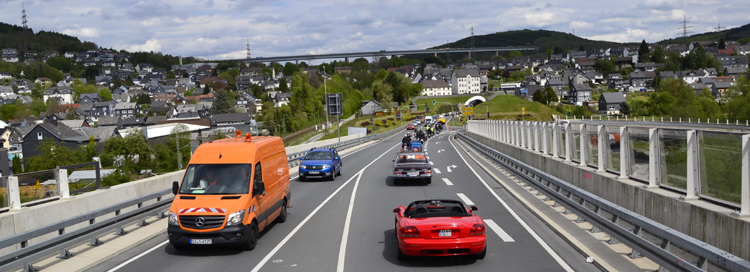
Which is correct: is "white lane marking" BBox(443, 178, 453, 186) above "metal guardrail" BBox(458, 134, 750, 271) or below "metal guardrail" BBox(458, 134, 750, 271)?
below

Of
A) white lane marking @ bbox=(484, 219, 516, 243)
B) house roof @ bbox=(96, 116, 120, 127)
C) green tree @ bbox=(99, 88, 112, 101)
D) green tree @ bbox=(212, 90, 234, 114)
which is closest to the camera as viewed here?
white lane marking @ bbox=(484, 219, 516, 243)

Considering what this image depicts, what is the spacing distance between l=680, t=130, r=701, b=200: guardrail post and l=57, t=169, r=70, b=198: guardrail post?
12.4m

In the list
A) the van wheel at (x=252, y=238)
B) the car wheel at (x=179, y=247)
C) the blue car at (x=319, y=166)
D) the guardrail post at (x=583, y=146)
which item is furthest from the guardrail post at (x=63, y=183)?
the guardrail post at (x=583, y=146)

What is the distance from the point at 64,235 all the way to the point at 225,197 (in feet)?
9.75

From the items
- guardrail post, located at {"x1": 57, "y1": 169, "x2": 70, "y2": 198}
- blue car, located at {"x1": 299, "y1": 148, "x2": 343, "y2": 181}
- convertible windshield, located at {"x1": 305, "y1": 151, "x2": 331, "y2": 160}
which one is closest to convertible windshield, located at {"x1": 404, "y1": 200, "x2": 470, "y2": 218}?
guardrail post, located at {"x1": 57, "y1": 169, "x2": 70, "y2": 198}

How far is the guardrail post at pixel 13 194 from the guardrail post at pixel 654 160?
40.0 feet

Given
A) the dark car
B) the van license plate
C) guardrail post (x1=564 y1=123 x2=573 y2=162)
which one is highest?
guardrail post (x1=564 y1=123 x2=573 y2=162)

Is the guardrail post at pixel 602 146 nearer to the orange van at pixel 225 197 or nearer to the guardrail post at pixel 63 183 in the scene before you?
the orange van at pixel 225 197

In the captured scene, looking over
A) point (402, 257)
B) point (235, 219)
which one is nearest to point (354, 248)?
point (402, 257)

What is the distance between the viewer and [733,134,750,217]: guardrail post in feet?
23.7

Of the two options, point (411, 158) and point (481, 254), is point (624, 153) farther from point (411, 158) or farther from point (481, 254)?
point (411, 158)

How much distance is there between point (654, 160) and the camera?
33.8 feet

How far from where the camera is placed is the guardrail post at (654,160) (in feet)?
33.4

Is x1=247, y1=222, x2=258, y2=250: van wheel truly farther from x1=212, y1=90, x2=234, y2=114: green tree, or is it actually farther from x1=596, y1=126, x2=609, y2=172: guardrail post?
x1=212, y1=90, x2=234, y2=114: green tree
